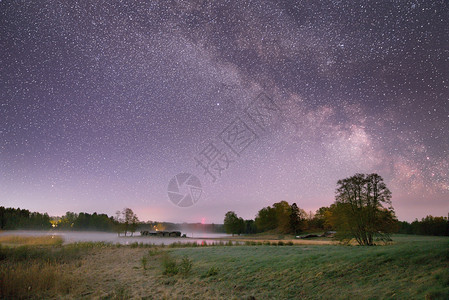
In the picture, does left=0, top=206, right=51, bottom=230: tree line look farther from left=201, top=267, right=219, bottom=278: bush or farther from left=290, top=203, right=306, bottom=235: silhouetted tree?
left=201, top=267, right=219, bottom=278: bush

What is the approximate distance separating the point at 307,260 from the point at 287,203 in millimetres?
97336

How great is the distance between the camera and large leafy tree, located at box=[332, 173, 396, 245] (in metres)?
21.5

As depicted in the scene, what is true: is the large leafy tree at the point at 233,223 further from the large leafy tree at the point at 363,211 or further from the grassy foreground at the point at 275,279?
the grassy foreground at the point at 275,279

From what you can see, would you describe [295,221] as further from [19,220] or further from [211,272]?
[19,220]

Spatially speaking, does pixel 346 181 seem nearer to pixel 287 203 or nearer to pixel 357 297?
pixel 357 297

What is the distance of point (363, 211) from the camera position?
21.9 meters

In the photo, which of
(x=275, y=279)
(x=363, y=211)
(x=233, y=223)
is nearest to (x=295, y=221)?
(x=233, y=223)

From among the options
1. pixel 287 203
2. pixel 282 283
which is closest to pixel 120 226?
pixel 287 203

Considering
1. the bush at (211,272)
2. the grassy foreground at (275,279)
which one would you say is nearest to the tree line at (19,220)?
the grassy foreground at (275,279)

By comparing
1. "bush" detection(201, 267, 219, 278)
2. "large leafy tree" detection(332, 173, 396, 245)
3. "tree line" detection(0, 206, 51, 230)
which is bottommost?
"tree line" detection(0, 206, 51, 230)

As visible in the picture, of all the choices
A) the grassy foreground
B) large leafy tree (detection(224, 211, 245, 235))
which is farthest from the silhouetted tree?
the grassy foreground

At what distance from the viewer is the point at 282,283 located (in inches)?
439

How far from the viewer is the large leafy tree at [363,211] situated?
848 inches

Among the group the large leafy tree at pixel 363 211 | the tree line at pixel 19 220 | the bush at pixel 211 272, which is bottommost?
the tree line at pixel 19 220
